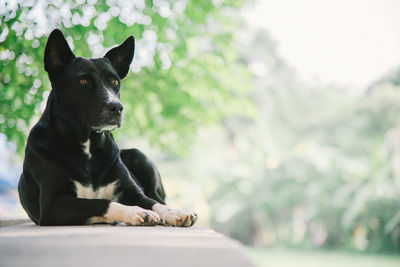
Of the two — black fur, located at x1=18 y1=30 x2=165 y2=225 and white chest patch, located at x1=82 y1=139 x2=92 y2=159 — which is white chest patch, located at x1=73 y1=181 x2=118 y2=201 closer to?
black fur, located at x1=18 y1=30 x2=165 y2=225

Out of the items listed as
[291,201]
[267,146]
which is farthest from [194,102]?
[267,146]

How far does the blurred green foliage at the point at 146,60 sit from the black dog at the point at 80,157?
8.43 feet

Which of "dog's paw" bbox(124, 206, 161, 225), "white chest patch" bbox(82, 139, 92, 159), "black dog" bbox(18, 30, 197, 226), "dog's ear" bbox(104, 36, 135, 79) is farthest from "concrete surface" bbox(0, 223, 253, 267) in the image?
"dog's ear" bbox(104, 36, 135, 79)

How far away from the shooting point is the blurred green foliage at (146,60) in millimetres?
5566

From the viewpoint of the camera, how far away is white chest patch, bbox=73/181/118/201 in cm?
285

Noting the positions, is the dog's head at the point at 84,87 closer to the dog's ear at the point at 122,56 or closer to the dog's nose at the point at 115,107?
the dog's nose at the point at 115,107

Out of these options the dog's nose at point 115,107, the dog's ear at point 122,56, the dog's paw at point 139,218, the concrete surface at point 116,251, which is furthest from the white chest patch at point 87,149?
the concrete surface at point 116,251

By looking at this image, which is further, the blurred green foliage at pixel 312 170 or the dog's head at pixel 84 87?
the blurred green foliage at pixel 312 170

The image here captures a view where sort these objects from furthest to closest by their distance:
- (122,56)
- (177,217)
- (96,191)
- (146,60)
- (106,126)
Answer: (146,60) → (122,56) → (96,191) → (106,126) → (177,217)

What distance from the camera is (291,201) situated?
19859 mm

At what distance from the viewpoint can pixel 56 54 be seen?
2979 mm

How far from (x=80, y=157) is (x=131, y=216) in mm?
600

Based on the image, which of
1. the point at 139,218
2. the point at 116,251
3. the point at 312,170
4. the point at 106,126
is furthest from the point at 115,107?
the point at 312,170

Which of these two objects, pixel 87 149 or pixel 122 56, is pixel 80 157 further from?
pixel 122 56
